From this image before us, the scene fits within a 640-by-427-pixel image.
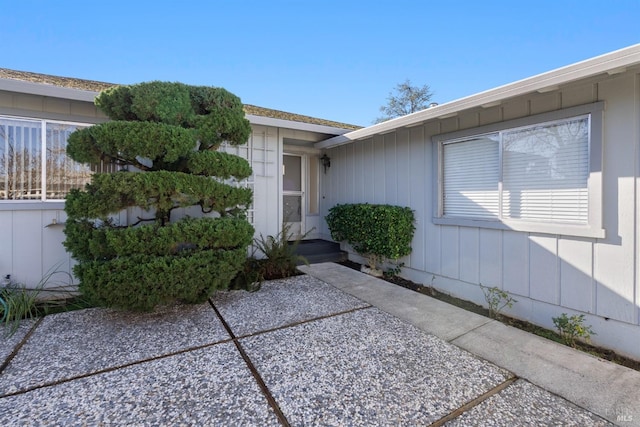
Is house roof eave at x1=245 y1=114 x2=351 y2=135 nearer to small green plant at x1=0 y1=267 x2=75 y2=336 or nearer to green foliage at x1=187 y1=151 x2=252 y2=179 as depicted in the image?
green foliage at x1=187 y1=151 x2=252 y2=179

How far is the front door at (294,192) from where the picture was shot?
276 inches

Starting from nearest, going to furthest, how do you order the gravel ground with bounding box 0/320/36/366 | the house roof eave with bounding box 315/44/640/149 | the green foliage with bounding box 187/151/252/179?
the house roof eave with bounding box 315/44/640/149 → the gravel ground with bounding box 0/320/36/366 → the green foliage with bounding box 187/151/252/179

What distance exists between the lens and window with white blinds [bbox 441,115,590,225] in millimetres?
3229

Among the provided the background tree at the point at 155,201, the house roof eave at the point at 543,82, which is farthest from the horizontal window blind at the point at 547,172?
the background tree at the point at 155,201

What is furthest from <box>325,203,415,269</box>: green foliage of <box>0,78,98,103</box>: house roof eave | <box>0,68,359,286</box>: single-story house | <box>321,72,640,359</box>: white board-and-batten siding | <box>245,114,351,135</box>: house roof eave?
<box>0,78,98,103</box>: house roof eave

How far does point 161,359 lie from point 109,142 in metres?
2.36

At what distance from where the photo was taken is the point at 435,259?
4.76 meters

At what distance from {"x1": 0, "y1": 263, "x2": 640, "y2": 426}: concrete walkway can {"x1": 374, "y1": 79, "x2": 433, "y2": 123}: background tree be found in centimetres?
1797

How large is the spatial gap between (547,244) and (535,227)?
9.3 inches

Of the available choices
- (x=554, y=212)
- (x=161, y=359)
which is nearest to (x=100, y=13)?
(x=161, y=359)

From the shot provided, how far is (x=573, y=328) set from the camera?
3080 millimetres

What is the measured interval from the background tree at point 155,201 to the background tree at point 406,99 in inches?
686

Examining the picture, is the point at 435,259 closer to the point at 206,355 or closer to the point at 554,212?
the point at 554,212

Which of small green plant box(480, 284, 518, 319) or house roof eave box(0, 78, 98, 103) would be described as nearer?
house roof eave box(0, 78, 98, 103)
